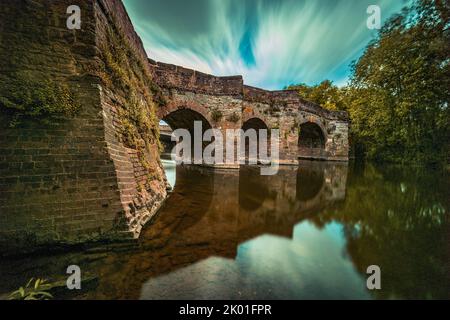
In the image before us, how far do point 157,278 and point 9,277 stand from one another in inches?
62.7

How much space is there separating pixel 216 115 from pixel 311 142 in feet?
47.5

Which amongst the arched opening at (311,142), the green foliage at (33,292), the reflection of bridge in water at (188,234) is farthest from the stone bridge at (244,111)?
the green foliage at (33,292)

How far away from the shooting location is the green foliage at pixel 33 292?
1.83m

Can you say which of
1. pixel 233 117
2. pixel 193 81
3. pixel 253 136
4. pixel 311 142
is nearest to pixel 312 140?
pixel 311 142

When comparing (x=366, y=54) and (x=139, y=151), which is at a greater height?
(x=366, y=54)

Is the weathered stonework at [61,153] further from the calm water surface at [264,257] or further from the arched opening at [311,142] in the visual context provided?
the arched opening at [311,142]

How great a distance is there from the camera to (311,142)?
862 inches

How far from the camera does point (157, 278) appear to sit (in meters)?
2.24

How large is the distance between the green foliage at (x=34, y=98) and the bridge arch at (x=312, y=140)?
55.9 ft

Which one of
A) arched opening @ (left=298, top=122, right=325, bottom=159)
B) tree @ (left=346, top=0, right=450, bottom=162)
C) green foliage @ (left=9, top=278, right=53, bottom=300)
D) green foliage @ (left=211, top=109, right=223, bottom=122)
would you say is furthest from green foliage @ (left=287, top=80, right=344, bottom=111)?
green foliage @ (left=9, top=278, right=53, bottom=300)

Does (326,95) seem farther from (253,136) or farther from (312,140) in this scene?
(253,136)

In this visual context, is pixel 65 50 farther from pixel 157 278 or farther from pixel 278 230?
pixel 278 230
